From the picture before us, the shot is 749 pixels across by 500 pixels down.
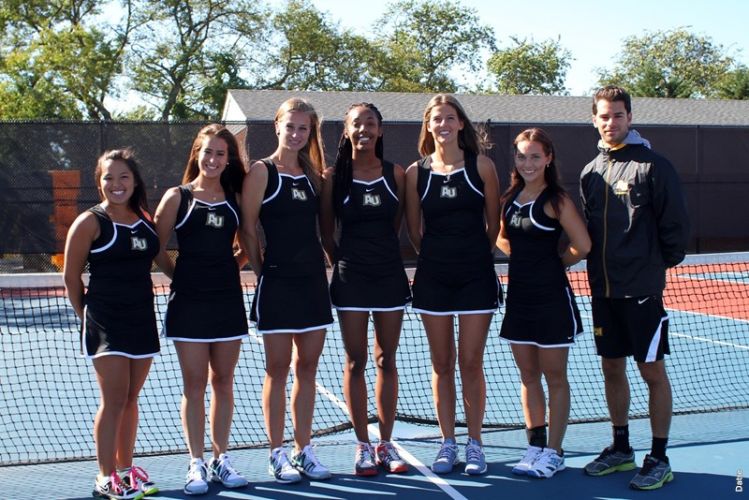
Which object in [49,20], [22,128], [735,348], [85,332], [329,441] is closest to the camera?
[85,332]

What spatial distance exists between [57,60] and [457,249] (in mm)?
29083

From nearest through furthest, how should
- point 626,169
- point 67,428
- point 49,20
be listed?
point 626,169
point 67,428
point 49,20

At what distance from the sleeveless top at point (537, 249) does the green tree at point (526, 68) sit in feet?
143

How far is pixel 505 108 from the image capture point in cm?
2458

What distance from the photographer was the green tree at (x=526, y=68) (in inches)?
1845

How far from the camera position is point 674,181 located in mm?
4395

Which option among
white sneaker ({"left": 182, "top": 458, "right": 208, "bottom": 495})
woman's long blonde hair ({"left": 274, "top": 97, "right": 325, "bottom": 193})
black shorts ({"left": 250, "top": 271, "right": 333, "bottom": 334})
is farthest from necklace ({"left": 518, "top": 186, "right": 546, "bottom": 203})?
white sneaker ({"left": 182, "top": 458, "right": 208, "bottom": 495})

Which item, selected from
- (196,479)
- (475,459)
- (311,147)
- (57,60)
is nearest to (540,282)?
(475,459)

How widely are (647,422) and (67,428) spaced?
3978mm

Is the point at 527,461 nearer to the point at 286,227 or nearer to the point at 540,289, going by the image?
the point at 540,289

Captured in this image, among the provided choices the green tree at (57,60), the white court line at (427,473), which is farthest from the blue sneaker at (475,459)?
the green tree at (57,60)

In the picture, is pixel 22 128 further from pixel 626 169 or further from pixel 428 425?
pixel 626 169

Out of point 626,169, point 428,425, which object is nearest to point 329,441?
point 428,425

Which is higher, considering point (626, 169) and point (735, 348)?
point (626, 169)
